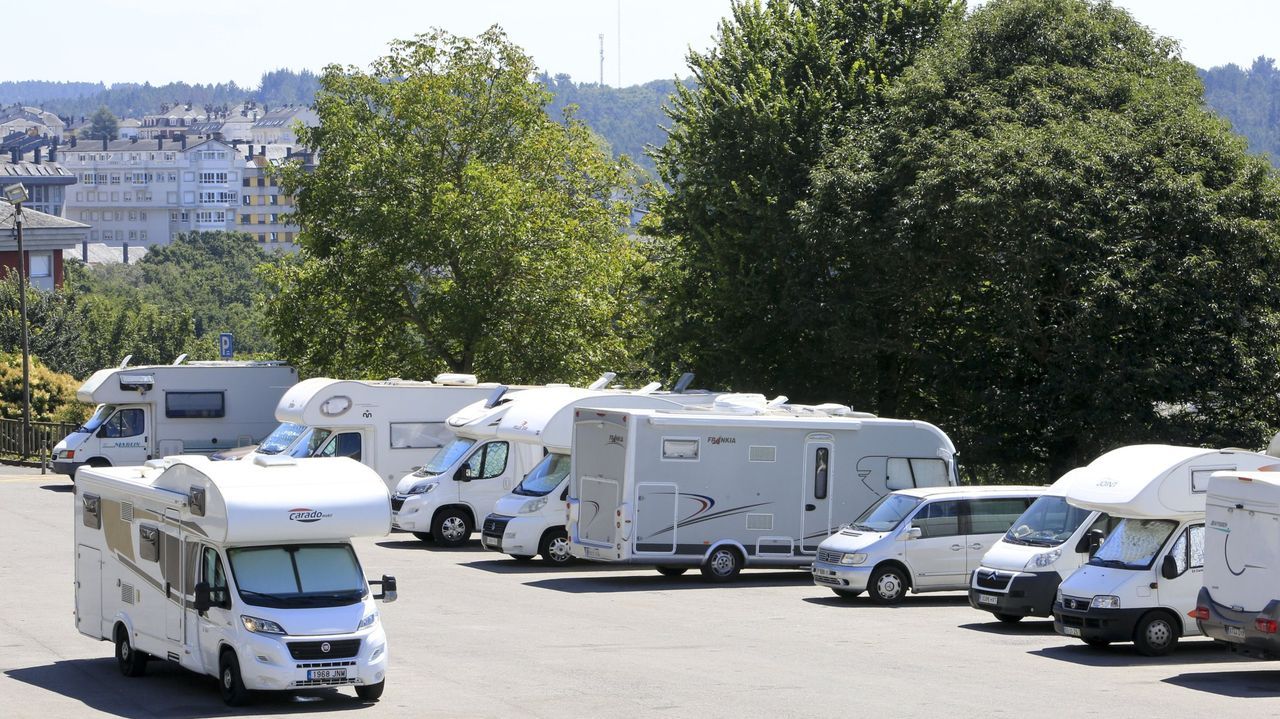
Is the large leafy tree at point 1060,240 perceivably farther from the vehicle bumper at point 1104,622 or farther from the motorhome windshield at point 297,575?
the motorhome windshield at point 297,575

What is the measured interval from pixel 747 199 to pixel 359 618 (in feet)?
80.0

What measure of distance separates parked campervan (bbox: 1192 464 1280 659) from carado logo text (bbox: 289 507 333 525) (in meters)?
9.48

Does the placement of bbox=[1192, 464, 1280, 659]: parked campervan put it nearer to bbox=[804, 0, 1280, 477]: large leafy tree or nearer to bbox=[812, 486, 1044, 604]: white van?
bbox=[812, 486, 1044, 604]: white van

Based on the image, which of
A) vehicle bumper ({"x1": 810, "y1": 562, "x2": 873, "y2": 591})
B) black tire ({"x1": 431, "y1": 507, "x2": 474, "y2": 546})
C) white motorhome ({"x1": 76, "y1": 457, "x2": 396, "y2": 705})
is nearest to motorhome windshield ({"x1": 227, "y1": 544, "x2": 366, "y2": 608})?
white motorhome ({"x1": 76, "y1": 457, "x2": 396, "y2": 705})

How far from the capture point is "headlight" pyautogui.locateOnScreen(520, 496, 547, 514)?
28.0m

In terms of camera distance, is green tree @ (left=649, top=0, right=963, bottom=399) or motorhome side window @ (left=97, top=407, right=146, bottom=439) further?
motorhome side window @ (left=97, top=407, right=146, bottom=439)

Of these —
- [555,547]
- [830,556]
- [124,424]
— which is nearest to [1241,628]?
[830,556]

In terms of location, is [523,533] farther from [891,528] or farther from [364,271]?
[364,271]

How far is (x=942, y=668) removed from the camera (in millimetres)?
17688

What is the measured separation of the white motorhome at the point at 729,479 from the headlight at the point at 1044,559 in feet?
18.6

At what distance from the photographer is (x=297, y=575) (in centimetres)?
1535

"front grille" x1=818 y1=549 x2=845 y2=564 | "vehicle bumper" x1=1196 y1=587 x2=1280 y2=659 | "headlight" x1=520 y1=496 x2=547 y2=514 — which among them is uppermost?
"vehicle bumper" x1=1196 y1=587 x2=1280 y2=659

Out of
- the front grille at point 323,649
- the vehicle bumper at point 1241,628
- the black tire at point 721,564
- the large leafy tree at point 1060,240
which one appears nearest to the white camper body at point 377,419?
the large leafy tree at point 1060,240

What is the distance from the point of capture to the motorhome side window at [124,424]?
41844 millimetres
